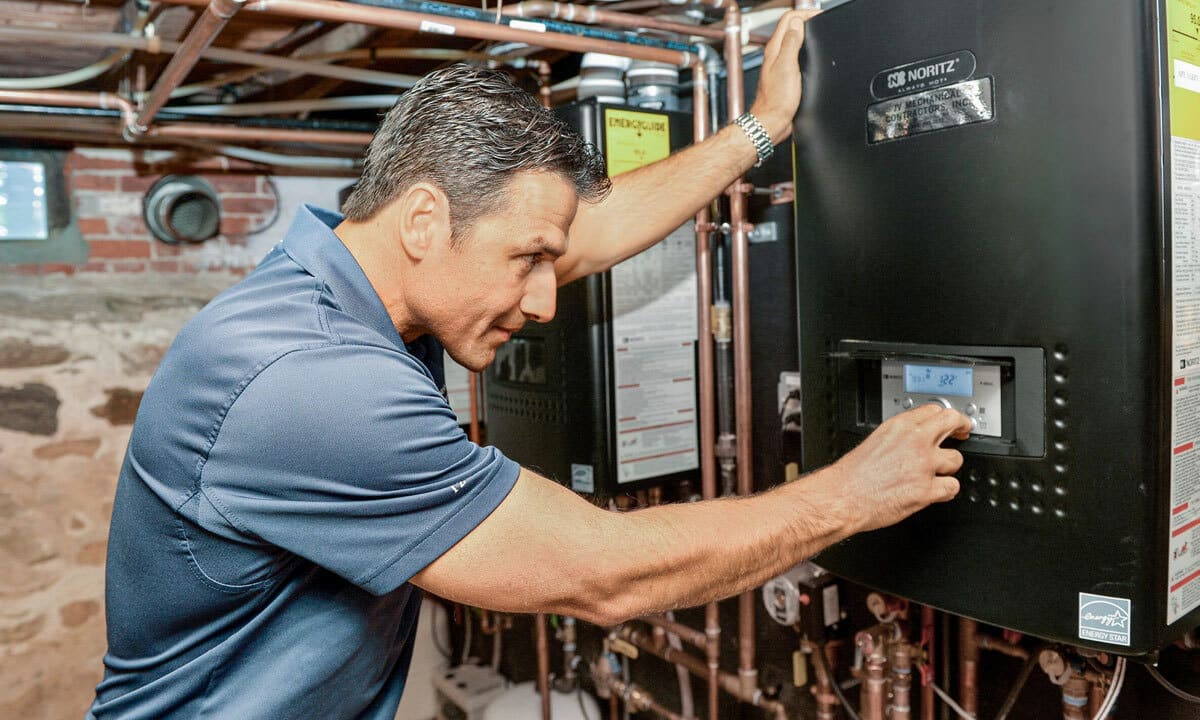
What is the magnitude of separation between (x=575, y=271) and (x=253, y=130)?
101 centimetres

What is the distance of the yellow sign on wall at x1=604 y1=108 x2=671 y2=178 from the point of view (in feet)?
4.72

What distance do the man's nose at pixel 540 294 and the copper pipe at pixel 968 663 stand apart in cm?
77

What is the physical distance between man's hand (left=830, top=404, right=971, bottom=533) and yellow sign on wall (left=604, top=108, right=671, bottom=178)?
26.7 inches

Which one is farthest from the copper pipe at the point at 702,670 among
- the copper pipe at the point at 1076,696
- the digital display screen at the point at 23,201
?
the digital display screen at the point at 23,201

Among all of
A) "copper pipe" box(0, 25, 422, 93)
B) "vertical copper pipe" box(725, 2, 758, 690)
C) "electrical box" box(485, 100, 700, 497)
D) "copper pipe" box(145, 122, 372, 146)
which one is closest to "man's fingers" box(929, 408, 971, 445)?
"vertical copper pipe" box(725, 2, 758, 690)

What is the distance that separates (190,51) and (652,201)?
0.72 meters

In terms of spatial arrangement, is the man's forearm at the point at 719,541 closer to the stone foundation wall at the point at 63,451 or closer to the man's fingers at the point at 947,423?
the man's fingers at the point at 947,423

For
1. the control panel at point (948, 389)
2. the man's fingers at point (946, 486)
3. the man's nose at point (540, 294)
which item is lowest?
the man's fingers at point (946, 486)

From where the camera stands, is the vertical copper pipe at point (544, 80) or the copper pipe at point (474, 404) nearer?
the vertical copper pipe at point (544, 80)

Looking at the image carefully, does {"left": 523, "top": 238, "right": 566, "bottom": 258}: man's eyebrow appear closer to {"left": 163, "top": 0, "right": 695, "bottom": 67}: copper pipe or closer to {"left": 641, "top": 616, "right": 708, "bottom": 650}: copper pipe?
{"left": 163, "top": 0, "right": 695, "bottom": 67}: copper pipe

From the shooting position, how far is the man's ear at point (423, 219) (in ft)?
3.13

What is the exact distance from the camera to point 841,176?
103cm

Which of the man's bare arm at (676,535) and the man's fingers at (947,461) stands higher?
the man's fingers at (947,461)

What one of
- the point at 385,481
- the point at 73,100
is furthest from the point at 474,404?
the point at 385,481
